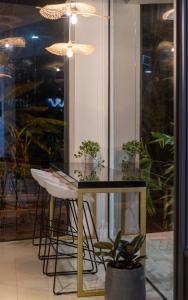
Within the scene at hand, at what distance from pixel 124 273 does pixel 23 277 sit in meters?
1.24

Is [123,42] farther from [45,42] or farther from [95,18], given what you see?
[45,42]

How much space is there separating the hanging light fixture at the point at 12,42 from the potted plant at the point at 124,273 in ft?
9.02

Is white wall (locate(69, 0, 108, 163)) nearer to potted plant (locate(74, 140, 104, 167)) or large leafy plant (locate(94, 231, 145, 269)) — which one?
potted plant (locate(74, 140, 104, 167))

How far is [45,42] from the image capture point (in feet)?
16.7

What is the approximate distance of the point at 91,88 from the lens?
5156mm

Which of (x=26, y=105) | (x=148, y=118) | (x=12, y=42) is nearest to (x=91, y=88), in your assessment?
(x=26, y=105)

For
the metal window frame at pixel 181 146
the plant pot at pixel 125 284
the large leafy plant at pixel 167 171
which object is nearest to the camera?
the metal window frame at pixel 181 146

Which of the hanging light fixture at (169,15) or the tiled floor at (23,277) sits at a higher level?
the hanging light fixture at (169,15)

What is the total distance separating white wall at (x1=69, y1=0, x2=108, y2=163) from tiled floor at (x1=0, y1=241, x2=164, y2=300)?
120 centimetres

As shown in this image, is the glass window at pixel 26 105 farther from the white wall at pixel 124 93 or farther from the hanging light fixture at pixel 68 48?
the hanging light fixture at pixel 68 48

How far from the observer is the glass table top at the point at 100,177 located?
3.43 meters

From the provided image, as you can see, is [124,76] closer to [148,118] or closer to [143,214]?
[148,118]

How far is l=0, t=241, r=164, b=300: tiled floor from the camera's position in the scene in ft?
11.3

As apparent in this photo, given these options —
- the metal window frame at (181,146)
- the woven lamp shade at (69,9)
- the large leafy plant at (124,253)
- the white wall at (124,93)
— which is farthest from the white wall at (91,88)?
the metal window frame at (181,146)
